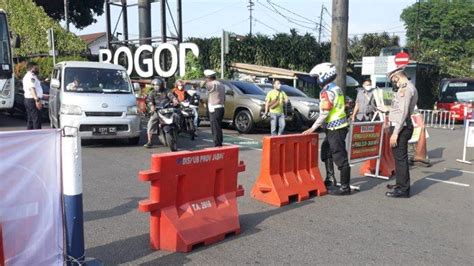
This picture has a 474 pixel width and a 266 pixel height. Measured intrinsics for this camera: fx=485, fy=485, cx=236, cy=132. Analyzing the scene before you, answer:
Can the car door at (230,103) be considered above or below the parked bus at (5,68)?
below

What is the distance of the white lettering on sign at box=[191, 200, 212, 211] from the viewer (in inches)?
197

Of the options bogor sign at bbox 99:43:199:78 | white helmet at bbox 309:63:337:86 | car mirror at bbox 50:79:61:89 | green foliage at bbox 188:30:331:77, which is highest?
green foliage at bbox 188:30:331:77

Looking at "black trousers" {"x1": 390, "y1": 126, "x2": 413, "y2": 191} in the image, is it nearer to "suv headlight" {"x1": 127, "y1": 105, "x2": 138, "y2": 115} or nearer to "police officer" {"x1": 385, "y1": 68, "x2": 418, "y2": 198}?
"police officer" {"x1": 385, "y1": 68, "x2": 418, "y2": 198}

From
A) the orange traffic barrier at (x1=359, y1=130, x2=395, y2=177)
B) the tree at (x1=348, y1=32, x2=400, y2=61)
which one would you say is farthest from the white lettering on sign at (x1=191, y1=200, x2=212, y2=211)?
the tree at (x1=348, y1=32, x2=400, y2=61)

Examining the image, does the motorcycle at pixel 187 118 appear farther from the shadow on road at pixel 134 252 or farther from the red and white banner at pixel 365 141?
the shadow on road at pixel 134 252

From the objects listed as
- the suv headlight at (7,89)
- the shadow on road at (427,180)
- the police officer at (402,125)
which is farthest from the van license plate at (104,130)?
the shadow on road at (427,180)

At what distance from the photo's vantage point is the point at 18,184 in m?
3.49

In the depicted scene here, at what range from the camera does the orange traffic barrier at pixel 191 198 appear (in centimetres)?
460

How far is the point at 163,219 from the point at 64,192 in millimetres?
1143

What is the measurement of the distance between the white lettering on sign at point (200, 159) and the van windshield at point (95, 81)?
678 cm

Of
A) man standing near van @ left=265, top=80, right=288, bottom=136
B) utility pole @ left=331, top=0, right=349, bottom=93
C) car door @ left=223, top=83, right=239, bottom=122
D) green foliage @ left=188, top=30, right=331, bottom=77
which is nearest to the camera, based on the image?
man standing near van @ left=265, top=80, right=288, bottom=136

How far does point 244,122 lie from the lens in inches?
600

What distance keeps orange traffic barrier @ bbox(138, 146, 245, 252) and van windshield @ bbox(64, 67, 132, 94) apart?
267 inches

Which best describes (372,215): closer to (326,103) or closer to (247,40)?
(326,103)
